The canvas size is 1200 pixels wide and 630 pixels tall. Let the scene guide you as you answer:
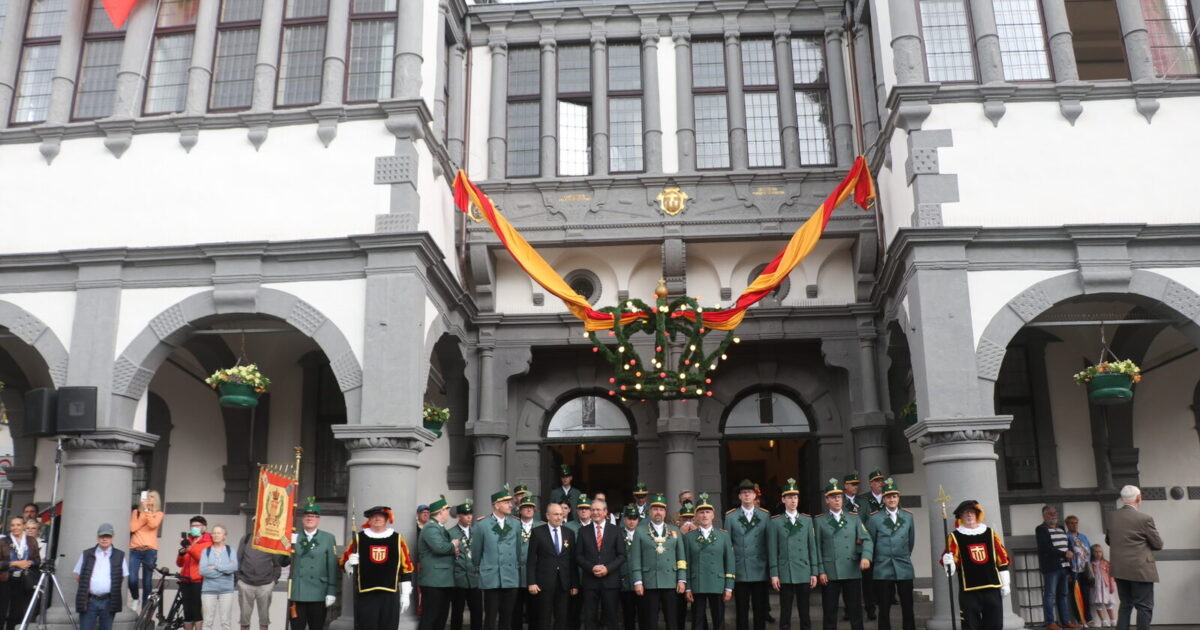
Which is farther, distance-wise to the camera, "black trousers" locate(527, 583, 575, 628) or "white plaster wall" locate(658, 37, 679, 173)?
"white plaster wall" locate(658, 37, 679, 173)

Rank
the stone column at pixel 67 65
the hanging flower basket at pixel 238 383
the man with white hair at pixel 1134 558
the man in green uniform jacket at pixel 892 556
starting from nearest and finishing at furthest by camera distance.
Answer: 1. the man with white hair at pixel 1134 558
2. the man in green uniform jacket at pixel 892 556
3. the hanging flower basket at pixel 238 383
4. the stone column at pixel 67 65

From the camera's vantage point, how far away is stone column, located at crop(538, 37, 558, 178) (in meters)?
17.0

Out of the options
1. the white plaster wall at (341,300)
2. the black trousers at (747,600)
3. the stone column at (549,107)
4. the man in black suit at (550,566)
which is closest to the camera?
the man in black suit at (550,566)

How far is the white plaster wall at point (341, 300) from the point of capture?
13.1 meters

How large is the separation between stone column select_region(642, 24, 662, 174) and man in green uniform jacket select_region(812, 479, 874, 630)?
23.6 feet

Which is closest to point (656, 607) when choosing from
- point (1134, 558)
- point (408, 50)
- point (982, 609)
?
point (982, 609)

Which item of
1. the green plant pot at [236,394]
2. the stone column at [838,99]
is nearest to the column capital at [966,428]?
the stone column at [838,99]

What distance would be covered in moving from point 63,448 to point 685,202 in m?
9.93

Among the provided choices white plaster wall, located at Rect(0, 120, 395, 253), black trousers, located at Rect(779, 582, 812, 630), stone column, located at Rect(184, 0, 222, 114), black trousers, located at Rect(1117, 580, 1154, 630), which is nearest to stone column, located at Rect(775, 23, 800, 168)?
white plaster wall, located at Rect(0, 120, 395, 253)

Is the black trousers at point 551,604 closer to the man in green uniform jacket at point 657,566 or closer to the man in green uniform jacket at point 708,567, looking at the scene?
the man in green uniform jacket at point 657,566

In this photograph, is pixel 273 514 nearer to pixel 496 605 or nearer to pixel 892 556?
pixel 496 605

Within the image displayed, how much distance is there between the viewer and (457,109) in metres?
16.8

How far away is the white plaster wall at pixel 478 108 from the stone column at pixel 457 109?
240 millimetres

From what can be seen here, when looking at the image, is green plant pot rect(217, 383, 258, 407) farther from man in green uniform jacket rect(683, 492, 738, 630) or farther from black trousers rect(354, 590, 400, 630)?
man in green uniform jacket rect(683, 492, 738, 630)
